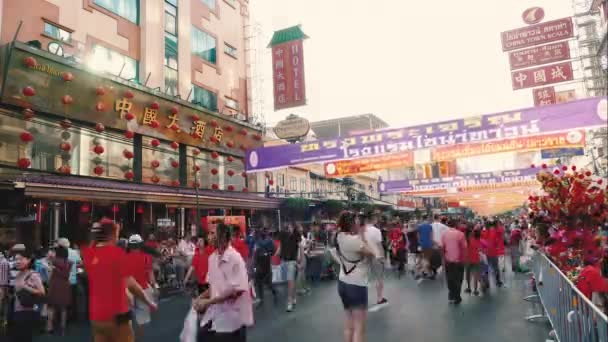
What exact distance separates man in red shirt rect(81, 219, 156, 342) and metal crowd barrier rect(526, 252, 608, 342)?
4209mm

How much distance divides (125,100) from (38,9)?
3791mm

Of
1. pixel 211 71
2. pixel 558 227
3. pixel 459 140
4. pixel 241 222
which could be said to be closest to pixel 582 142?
pixel 459 140

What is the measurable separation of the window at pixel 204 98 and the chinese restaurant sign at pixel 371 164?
23.9ft

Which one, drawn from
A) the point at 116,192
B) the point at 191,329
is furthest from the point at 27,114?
the point at 191,329

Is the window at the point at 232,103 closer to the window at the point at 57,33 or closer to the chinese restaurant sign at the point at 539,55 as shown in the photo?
the window at the point at 57,33

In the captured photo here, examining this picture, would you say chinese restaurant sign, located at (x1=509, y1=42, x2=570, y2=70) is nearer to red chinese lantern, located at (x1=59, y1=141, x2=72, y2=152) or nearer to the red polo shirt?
red chinese lantern, located at (x1=59, y1=141, x2=72, y2=152)

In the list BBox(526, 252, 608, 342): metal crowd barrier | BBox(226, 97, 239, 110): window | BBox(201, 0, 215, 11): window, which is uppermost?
BBox(201, 0, 215, 11): window

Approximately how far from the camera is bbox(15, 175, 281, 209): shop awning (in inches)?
436

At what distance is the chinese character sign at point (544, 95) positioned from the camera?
18.5m

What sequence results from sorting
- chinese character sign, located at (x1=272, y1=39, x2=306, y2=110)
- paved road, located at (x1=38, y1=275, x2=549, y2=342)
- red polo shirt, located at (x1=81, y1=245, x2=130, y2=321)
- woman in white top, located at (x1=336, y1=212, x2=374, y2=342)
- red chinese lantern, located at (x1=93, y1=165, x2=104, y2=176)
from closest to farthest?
red polo shirt, located at (x1=81, y1=245, x2=130, y2=321) → woman in white top, located at (x1=336, y1=212, x2=374, y2=342) → paved road, located at (x1=38, y1=275, x2=549, y2=342) → red chinese lantern, located at (x1=93, y1=165, x2=104, y2=176) → chinese character sign, located at (x1=272, y1=39, x2=306, y2=110)

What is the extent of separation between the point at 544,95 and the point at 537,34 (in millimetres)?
3027

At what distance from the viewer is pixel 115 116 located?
1567 centimetres

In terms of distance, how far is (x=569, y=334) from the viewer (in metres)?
4.84

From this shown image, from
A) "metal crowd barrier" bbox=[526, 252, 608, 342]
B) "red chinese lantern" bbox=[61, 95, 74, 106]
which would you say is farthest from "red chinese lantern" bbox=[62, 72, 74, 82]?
"metal crowd barrier" bbox=[526, 252, 608, 342]
